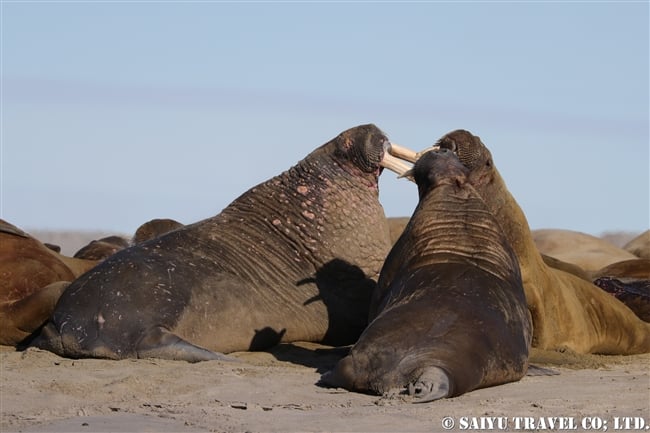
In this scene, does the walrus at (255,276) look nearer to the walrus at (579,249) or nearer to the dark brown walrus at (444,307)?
the dark brown walrus at (444,307)

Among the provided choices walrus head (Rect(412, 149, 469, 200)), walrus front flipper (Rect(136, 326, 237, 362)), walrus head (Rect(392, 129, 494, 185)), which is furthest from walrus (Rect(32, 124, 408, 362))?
walrus head (Rect(412, 149, 469, 200))

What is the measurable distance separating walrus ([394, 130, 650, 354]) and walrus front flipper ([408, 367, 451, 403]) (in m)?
2.50

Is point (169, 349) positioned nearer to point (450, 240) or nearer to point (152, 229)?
point (450, 240)

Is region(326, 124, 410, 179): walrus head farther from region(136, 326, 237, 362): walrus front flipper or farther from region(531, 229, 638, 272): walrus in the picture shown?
region(531, 229, 638, 272): walrus

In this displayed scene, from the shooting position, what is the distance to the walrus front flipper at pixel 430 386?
648 cm

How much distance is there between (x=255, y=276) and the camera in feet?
30.4

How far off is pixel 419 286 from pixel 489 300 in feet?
1.34

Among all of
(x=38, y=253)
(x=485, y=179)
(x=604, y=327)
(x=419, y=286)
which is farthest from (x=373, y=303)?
(x=38, y=253)

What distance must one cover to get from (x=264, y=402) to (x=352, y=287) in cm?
290

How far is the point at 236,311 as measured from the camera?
Result: 29.1 ft

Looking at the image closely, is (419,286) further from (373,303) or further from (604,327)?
(604,327)

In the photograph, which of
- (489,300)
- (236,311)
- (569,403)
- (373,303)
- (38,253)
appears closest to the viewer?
(569,403)

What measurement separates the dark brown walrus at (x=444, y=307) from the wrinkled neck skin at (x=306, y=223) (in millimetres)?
1365

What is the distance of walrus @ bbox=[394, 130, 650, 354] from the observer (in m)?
9.04
